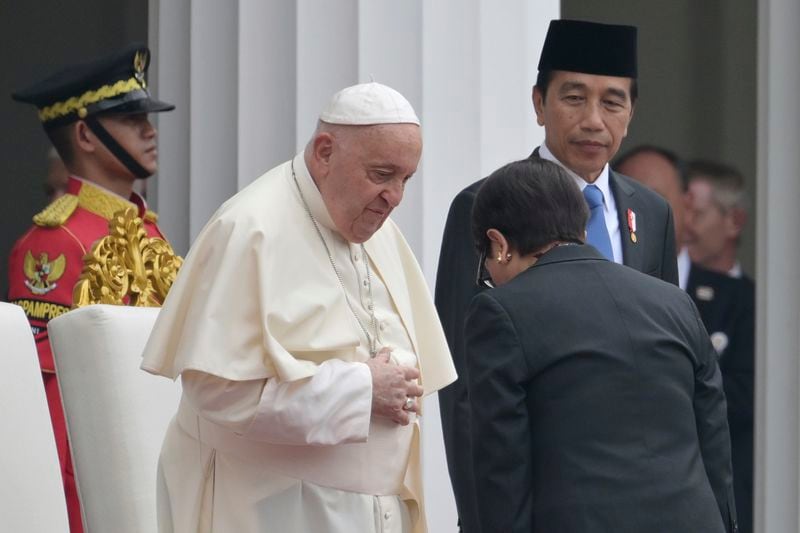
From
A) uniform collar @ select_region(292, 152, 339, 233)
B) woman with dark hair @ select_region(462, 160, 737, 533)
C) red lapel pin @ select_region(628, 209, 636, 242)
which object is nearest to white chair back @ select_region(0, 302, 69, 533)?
uniform collar @ select_region(292, 152, 339, 233)

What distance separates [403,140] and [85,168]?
1.72 m

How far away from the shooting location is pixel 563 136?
4238 millimetres

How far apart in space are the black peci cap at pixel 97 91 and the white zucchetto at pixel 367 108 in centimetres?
152

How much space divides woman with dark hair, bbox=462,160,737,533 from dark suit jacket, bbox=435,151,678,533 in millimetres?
359

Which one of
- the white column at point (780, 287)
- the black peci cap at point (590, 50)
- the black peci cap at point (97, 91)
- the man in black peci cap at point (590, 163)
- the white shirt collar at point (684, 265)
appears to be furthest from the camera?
the white shirt collar at point (684, 265)

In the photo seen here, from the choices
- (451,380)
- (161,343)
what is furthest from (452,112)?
(161,343)

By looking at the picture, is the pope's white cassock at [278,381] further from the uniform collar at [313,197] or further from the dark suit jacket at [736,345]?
the dark suit jacket at [736,345]

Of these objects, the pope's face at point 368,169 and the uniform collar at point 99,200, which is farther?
the uniform collar at point 99,200

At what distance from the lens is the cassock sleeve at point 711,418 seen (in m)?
3.43

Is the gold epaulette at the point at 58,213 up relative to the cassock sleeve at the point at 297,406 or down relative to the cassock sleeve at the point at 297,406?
up

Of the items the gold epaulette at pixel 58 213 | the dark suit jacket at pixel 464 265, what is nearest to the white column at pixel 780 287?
the dark suit jacket at pixel 464 265

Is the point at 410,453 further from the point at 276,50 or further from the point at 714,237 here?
the point at 714,237

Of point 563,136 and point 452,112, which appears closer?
point 563,136

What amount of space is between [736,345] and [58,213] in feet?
11.6
